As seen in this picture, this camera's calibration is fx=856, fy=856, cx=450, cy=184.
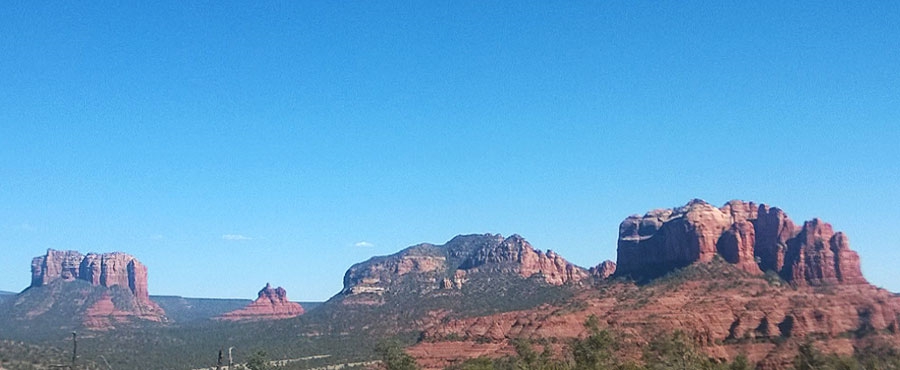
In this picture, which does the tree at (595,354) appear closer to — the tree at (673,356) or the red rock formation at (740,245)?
the tree at (673,356)

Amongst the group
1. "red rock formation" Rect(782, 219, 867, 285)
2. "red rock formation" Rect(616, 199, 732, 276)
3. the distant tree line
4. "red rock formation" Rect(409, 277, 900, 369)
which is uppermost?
"red rock formation" Rect(616, 199, 732, 276)

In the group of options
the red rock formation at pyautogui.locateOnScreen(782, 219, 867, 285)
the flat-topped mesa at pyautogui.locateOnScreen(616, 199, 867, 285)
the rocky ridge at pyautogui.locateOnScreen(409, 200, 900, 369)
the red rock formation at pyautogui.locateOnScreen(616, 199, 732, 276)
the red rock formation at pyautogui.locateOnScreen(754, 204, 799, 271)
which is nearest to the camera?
the rocky ridge at pyautogui.locateOnScreen(409, 200, 900, 369)

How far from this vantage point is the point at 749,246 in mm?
142750

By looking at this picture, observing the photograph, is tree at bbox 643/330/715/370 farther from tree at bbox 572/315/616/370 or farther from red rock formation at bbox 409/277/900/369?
red rock formation at bbox 409/277/900/369

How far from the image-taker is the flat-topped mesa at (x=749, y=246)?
431ft

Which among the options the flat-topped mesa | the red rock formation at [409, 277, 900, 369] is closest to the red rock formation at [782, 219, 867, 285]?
the flat-topped mesa

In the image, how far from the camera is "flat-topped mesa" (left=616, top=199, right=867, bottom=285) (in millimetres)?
131250

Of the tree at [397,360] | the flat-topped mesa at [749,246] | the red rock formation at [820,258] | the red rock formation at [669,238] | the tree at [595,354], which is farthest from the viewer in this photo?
the red rock formation at [669,238]

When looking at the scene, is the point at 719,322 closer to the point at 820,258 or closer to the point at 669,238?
the point at 820,258

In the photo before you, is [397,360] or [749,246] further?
[749,246]

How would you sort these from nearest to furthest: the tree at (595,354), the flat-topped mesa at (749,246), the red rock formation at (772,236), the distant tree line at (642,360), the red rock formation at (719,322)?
the distant tree line at (642,360) < the tree at (595,354) < the red rock formation at (719,322) < the flat-topped mesa at (749,246) < the red rock formation at (772,236)

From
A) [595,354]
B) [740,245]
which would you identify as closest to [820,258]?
[740,245]

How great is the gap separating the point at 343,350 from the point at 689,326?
69.8 m

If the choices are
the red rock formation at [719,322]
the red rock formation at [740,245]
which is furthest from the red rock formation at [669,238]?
the red rock formation at [719,322]
